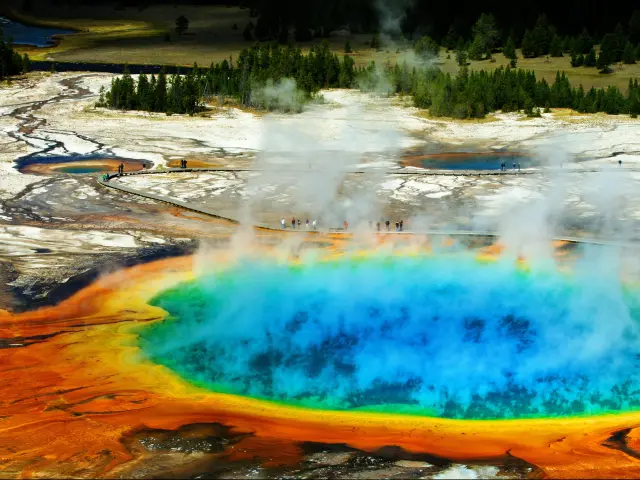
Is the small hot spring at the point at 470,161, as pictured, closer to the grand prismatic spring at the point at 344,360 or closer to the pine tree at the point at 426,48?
the grand prismatic spring at the point at 344,360

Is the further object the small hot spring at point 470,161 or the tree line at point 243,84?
the tree line at point 243,84

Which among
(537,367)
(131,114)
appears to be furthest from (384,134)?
(537,367)

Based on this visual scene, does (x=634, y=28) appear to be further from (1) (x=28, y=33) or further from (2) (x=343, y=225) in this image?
(1) (x=28, y=33)

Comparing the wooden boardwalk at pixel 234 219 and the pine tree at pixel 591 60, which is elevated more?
the pine tree at pixel 591 60

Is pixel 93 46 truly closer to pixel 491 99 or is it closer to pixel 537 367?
pixel 491 99

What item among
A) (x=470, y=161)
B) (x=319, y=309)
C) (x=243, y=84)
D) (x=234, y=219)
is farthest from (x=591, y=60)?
(x=319, y=309)

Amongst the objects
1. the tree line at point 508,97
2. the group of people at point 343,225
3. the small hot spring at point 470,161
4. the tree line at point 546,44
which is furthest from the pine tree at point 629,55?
the group of people at point 343,225
